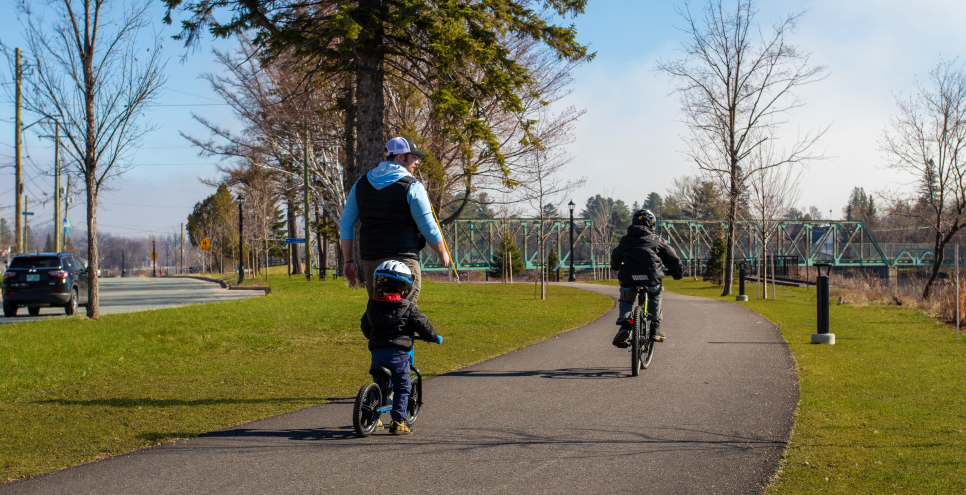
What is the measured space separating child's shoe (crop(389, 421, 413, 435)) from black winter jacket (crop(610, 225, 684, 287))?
145 inches

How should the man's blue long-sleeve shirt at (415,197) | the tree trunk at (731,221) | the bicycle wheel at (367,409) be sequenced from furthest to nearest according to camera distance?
the tree trunk at (731,221)
the man's blue long-sleeve shirt at (415,197)
the bicycle wheel at (367,409)

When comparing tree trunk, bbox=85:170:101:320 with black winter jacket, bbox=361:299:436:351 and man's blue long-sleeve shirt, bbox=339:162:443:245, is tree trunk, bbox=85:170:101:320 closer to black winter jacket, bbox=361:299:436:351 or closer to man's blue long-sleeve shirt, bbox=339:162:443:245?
man's blue long-sleeve shirt, bbox=339:162:443:245

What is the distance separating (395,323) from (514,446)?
3.91ft

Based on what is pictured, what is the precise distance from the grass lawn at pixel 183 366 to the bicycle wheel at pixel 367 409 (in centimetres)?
123

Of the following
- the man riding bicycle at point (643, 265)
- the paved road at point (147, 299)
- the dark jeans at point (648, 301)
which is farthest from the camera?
the paved road at point (147, 299)

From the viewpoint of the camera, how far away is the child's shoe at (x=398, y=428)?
197 inches

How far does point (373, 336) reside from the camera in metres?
5.06

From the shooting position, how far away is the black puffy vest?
5.25 m

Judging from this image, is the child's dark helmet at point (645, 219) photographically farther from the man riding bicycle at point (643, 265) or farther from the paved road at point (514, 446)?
the paved road at point (514, 446)

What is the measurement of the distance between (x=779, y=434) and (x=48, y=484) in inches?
187

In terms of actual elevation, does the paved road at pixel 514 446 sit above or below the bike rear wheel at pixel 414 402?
below

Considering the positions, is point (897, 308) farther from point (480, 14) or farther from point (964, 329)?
point (480, 14)

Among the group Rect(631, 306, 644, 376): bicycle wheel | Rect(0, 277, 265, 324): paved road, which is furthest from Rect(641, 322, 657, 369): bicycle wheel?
Rect(0, 277, 265, 324): paved road

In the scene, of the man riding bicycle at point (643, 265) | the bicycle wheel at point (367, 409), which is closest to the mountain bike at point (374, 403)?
the bicycle wheel at point (367, 409)
